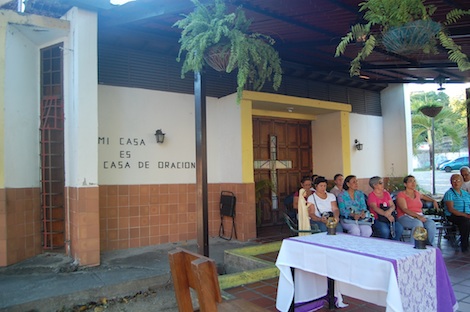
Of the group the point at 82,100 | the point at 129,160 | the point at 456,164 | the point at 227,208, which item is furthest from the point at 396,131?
the point at 456,164

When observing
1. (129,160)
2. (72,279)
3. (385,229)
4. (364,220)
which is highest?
(129,160)

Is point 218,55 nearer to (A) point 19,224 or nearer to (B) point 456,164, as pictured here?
(A) point 19,224

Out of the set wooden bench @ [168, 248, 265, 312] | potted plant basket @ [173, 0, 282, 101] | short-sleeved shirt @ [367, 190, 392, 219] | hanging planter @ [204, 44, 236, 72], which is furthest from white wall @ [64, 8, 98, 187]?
short-sleeved shirt @ [367, 190, 392, 219]

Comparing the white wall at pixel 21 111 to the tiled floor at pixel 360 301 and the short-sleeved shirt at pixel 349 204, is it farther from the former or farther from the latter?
the short-sleeved shirt at pixel 349 204

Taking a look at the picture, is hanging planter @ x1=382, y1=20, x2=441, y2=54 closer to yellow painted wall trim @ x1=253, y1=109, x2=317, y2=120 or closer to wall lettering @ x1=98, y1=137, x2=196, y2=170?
wall lettering @ x1=98, y1=137, x2=196, y2=170

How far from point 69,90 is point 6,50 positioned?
2.99 ft

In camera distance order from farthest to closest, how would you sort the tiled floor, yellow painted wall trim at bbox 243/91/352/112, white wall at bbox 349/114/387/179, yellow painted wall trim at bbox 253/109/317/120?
white wall at bbox 349/114/387/179, yellow painted wall trim at bbox 253/109/317/120, yellow painted wall trim at bbox 243/91/352/112, the tiled floor

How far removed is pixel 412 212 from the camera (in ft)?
16.6

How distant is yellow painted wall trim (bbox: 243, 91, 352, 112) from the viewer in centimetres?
652

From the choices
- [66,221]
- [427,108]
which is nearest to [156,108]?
[66,221]

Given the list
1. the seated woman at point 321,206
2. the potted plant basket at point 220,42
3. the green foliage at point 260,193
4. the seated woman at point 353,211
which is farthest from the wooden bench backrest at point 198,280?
the green foliage at point 260,193

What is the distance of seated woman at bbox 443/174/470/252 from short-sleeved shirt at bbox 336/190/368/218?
159cm

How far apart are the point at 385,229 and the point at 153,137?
Answer: 3.99 m

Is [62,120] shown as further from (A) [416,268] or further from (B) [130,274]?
(A) [416,268]
